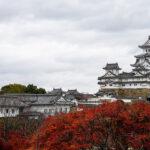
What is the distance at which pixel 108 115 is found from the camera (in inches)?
1554

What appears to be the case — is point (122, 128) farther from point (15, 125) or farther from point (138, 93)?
A: point (138, 93)

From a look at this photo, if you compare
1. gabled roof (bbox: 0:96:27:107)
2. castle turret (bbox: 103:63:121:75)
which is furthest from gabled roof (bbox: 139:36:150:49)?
gabled roof (bbox: 0:96:27:107)

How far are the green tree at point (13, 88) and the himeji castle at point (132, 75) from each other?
18786mm

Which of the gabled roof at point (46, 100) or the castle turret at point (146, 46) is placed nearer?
the gabled roof at point (46, 100)

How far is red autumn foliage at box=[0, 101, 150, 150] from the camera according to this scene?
38.2 meters

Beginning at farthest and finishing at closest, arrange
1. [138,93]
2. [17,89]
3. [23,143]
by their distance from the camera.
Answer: [17,89] → [138,93] → [23,143]

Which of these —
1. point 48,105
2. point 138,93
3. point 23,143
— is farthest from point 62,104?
point 23,143

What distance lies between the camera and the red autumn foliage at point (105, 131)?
1502 inches

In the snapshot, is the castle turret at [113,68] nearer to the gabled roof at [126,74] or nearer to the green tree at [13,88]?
the gabled roof at [126,74]

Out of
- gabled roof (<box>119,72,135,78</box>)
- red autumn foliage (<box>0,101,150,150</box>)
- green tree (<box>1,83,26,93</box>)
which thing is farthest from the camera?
green tree (<box>1,83,26,93</box>)

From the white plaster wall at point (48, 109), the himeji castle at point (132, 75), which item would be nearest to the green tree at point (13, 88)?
the white plaster wall at point (48, 109)

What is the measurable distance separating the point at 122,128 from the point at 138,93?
158 ft

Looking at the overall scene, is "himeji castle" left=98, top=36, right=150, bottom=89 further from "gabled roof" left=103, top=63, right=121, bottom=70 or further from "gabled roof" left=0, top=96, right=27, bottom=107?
"gabled roof" left=0, top=96, right=27, bottom=107

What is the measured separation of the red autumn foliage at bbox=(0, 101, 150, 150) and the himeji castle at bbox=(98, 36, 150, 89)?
154 ft
